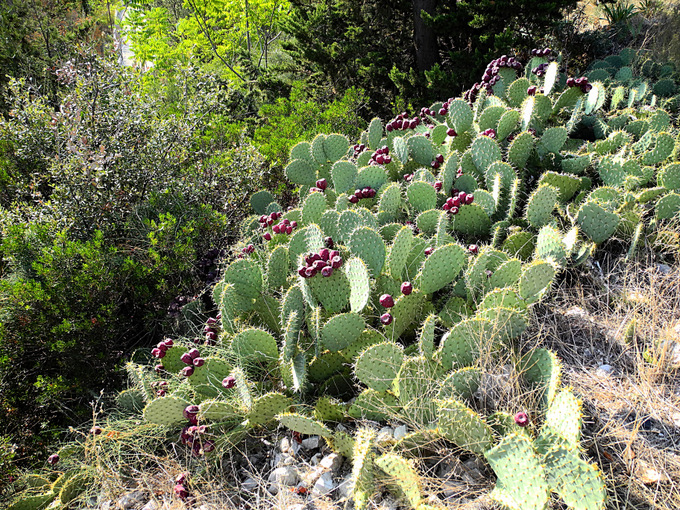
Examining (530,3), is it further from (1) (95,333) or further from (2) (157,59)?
(2) (157,59)

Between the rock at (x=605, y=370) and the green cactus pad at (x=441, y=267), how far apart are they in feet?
2.54

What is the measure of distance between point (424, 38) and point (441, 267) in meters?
4.70

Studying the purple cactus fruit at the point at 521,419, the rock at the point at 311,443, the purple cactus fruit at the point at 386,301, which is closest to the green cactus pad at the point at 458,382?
the purple cactus fruit at the point at 521,419

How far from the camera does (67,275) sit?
3043mm

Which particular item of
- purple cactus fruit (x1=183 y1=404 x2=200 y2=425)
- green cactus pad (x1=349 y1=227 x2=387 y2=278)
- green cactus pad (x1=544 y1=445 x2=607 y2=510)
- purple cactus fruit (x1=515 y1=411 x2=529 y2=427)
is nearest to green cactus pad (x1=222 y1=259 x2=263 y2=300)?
green cactus pad (x1=349 y1=227 x2=387 y2=278)

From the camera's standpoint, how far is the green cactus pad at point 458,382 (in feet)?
6.29

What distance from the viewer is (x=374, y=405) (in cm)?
202

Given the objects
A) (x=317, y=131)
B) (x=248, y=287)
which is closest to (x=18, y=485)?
(x=248, y=287)

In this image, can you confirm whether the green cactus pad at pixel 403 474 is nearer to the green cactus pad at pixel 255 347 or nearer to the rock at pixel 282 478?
the rock at pixel 282 478

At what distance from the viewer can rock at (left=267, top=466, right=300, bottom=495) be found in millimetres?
1940

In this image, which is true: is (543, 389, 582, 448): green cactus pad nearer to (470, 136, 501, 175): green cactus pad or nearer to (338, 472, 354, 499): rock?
(338, 472, 354, 499): rock

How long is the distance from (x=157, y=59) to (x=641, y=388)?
842 centimetres

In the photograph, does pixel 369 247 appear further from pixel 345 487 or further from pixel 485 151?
pixel 485 151

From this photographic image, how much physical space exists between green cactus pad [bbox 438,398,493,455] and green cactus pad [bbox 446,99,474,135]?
2654mm
